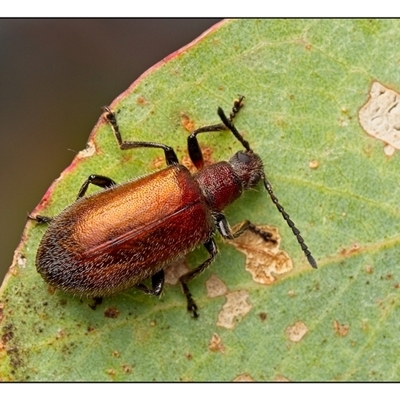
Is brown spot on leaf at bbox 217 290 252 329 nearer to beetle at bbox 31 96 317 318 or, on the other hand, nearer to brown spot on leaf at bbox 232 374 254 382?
beetle at bbox 31 96 317 318

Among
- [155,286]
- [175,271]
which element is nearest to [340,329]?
[175,271]

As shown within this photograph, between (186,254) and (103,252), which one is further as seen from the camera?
(186,254)

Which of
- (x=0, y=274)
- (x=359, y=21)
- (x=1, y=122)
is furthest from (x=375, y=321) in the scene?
(x=1, y=122)

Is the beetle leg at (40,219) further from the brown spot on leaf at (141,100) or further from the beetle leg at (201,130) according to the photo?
the beetle leg at (201,130)

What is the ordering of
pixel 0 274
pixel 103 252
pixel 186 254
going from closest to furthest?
pixel 103 252 → pixel 186 254 → pixel 0 274

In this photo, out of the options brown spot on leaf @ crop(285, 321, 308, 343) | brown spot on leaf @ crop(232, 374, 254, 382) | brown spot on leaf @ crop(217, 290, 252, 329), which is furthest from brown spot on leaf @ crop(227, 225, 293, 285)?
brown spot on leaf @ crop(232, 374, 254, 382)

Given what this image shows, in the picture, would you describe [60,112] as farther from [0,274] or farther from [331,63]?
[331,63]

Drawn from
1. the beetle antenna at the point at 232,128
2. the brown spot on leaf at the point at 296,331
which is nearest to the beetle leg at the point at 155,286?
the brown spot on leaf at the point at 296,331

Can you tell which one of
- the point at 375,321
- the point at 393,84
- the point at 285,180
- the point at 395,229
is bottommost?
the point at 375,321
